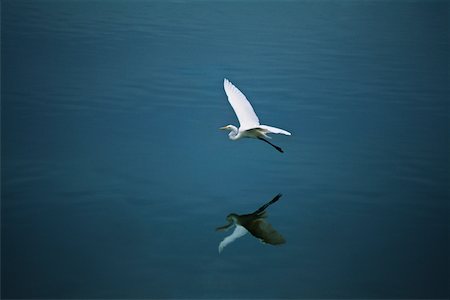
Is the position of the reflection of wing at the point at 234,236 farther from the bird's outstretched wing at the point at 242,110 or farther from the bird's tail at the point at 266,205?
the bird's outstretched wing at the point at 242,110

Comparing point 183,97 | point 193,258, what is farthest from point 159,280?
point 183,97

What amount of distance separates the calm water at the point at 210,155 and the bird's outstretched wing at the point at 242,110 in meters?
0.36

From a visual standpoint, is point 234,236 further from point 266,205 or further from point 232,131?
point 232,131

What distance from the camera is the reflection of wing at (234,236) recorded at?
188 inches

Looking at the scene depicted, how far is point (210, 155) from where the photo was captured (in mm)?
5926

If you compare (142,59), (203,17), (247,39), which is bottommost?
(142,59)

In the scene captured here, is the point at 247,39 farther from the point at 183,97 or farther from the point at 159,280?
the point at 159,280

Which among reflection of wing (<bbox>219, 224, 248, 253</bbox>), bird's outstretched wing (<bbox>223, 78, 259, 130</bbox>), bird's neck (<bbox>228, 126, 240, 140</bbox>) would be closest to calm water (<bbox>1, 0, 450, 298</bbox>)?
reflection of wing (<bbox>219, 224, 248, 253</bbox>)

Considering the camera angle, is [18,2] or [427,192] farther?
[18,2]

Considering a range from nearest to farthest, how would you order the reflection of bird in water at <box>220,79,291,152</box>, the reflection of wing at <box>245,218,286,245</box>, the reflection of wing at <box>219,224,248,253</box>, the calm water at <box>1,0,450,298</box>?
1. the calm water at <box>1,0,450,298</box>
2. the reflection of wing at <box>219,224,248,253</box>
3. the reflection of wing at <box>245,218,286,245</box>
4. the reflection of bird in water at <box>220,79,291,152</box>

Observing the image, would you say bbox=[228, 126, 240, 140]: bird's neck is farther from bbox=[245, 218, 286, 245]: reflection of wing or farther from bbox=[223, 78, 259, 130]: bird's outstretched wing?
bbox=[245, 218, 286, 245]: reflection of wing

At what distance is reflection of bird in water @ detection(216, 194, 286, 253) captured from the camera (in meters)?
4.87

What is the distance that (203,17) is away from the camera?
31.1 ft

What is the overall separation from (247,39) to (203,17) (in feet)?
3.15
